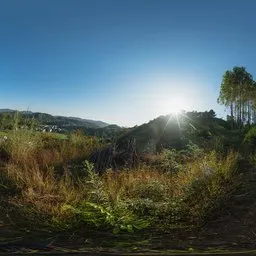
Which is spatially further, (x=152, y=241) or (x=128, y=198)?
(x=128, y=198)

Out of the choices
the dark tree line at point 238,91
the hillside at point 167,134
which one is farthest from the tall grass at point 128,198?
the dark tree line at point 238,91

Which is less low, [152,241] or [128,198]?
[128,198]

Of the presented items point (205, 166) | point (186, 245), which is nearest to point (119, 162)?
point (205, 166)

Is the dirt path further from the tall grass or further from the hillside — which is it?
the hillside

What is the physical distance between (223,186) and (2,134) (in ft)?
28.3

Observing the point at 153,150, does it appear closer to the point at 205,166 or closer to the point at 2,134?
the point at 2,134

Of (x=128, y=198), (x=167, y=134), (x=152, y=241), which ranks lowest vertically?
(x=152, y=241)

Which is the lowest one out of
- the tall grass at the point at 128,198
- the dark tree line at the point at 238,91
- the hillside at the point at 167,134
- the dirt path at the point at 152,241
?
the dirt path at the point at 152,241

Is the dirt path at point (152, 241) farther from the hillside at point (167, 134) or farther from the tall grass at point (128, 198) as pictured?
the hillside at point (167, 134)

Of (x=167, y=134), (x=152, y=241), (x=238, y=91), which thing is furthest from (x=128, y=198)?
(x=238, y=91)

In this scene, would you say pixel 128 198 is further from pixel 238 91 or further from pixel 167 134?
pixel 238 91

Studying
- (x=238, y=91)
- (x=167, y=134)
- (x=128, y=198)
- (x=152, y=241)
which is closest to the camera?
(x=152, y=241)

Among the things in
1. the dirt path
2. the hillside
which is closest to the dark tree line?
the hillside

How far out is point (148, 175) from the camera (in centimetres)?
712
